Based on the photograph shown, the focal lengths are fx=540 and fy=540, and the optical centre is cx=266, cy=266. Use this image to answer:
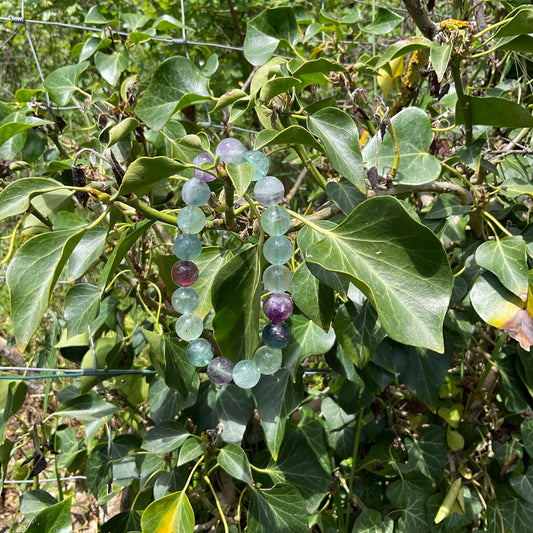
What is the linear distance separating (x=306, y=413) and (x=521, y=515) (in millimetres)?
445

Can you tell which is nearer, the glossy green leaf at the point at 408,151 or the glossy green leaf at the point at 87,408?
the glossy green leaf at the point at 408,151

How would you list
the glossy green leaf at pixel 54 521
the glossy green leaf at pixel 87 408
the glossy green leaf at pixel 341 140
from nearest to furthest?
the glossy green leaf at pixel 341 140 < the glossy green leaf at pixel 54 521 < the glossy green leaf at pixel 87 408

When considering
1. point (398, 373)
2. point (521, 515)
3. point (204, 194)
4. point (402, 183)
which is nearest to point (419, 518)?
point (521, 515)

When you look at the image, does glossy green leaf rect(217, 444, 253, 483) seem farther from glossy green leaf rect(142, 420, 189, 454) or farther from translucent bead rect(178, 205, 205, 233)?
translucent bead rect(178, 205, 205, 233)

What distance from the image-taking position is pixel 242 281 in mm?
519

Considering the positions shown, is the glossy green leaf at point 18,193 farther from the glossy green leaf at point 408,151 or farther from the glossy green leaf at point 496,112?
the glossy green leaf at point 496,112

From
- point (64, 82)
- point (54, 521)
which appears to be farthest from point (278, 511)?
point (64, 82)

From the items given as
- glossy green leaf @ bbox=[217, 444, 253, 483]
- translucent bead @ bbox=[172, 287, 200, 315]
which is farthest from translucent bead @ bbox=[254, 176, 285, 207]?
glossy green leaf @ bbox=[217, 444, 253, 483]

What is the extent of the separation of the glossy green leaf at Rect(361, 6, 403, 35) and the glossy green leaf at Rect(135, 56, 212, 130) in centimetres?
46

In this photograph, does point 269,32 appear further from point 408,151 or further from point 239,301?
point 239,301

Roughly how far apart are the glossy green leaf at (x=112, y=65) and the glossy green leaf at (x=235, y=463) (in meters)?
0.74

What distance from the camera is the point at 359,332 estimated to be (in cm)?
75

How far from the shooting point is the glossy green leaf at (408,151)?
74 cm

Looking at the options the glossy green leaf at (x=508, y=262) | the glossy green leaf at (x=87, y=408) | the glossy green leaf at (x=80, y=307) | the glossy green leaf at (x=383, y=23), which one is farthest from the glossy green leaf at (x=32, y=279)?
the glossy green leaf at (x=383, y=23)
